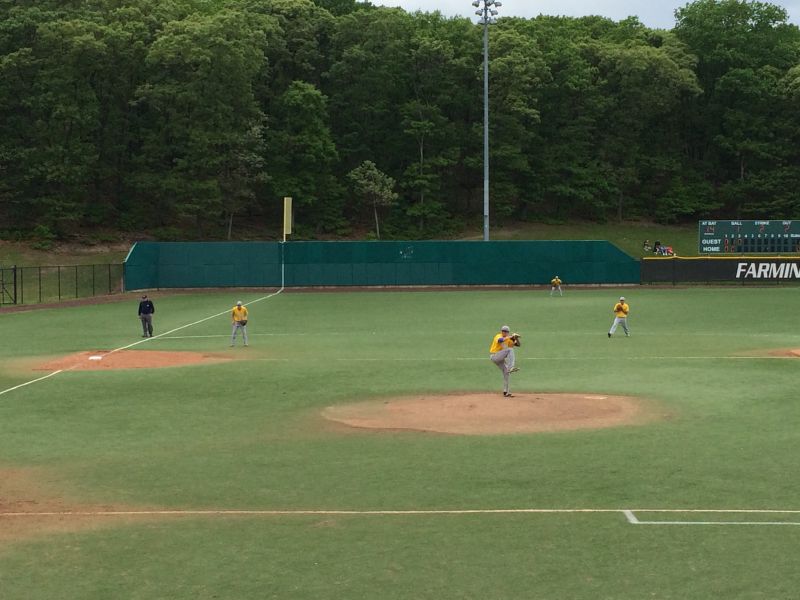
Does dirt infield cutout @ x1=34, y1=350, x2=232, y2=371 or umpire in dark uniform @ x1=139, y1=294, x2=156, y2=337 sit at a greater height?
umpire in dark uniform @ x1=139, y1=294, x2=156, y2=337

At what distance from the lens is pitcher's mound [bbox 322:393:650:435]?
65.1 ft

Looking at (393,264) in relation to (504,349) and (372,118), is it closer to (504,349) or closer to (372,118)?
(372,118)

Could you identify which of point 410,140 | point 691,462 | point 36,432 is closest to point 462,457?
point 691,462

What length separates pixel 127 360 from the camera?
Result: 102 feet

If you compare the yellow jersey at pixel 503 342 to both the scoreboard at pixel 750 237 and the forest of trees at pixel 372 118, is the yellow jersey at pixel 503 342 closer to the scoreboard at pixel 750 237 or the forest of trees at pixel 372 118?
the scoreboard at pixel 750 237

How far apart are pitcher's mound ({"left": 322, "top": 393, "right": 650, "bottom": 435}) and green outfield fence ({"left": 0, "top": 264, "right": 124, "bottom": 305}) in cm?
3982

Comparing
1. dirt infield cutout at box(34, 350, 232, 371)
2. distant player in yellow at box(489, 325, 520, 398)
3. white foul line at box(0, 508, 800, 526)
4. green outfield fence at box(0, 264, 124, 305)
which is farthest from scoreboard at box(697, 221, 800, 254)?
white foul line at box(0, 508, 800, 526)

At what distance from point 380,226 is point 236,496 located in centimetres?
8305

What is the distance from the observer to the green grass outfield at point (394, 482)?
10.8m

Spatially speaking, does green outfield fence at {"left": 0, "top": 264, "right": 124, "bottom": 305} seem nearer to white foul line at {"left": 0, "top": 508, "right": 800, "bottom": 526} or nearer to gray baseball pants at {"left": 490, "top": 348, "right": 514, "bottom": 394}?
gray baseball pants at {"left": 490, "top": 348, "right": 514, "bottom": 394}

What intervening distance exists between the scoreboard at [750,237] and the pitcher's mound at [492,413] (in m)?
45.9

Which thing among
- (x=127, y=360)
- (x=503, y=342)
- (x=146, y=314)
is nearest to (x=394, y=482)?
(x=503, y=342)

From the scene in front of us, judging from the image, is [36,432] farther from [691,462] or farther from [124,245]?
[124,245]

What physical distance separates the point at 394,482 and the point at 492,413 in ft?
21.3
